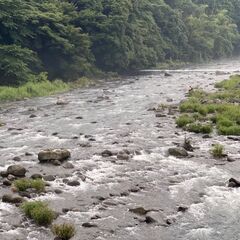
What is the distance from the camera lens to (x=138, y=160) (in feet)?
67.6

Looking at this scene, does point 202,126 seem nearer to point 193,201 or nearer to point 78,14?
point 193,201

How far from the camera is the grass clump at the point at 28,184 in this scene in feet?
52.8

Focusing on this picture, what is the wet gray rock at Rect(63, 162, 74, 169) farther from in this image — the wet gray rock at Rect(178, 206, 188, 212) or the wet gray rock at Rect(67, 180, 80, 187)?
the wet gray rock at Rect(178, 206, 188, 212)

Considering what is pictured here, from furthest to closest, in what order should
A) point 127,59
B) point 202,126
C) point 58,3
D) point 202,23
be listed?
point 202,23, point 127,59, point 58,3, point 202,126

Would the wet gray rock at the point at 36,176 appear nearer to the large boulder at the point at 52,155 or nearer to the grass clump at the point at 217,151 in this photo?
the large boulder at the point at 52,155

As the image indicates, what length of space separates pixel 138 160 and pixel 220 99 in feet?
62.5

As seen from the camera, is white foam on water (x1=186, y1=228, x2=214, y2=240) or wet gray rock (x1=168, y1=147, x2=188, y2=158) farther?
wet gray rock (x1=168, y1=147, x2=188, y2=158)

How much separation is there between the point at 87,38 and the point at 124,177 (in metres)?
44.5

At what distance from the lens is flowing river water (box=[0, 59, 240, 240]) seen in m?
13.4

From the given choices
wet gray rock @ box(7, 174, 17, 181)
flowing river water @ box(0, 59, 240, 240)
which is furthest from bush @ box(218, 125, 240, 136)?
wet gray rock @ box(7, 174, 17, 181)

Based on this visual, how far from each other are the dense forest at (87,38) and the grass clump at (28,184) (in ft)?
102

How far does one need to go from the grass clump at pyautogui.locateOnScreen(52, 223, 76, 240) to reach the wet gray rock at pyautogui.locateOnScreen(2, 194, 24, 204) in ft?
9.13

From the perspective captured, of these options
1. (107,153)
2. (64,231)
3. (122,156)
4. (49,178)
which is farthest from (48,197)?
(107,153)

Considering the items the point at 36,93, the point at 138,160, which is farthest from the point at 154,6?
the point at 138,160
